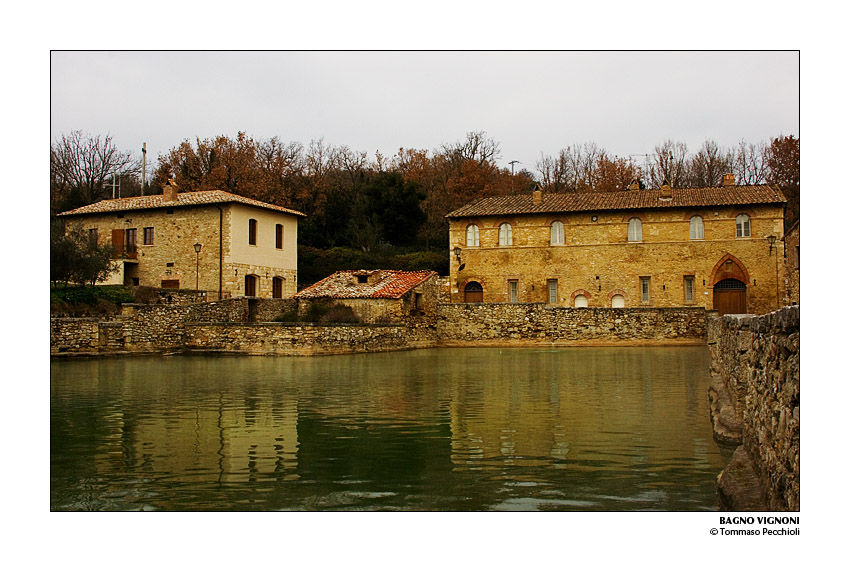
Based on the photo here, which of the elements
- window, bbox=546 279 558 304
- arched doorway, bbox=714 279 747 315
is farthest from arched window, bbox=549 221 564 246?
arched doorway, bbox=714 279 747 315

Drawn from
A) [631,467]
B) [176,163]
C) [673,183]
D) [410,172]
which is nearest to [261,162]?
[176,163]

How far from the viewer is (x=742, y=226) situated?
31.5m

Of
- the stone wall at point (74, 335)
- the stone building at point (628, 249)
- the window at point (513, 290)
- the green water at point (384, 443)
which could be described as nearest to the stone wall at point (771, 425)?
the green water at point (384, 443)

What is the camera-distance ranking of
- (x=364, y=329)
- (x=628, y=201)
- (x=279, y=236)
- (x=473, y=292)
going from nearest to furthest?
(x=364, y=329) < (x=628, y=201) < (x=279, y=236) < (x=473, y=292)

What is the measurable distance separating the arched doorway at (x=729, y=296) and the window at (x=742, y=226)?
2009 mm

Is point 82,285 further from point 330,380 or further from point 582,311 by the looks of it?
point 582,311

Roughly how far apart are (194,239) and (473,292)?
510 inches

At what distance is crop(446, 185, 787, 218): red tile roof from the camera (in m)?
31.6

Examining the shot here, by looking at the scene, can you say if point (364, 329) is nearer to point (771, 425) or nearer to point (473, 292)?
point (473, 292)

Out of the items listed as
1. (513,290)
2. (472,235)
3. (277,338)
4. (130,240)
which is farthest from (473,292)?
(130,240)

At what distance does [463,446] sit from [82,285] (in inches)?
785

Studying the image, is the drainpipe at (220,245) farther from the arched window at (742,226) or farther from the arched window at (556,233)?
the arched window at (742,226)

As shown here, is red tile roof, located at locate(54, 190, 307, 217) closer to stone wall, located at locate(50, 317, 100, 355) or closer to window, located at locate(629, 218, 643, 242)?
stone wall, located at locate(50, 317, 100, 355)

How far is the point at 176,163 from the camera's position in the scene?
44.0 m
